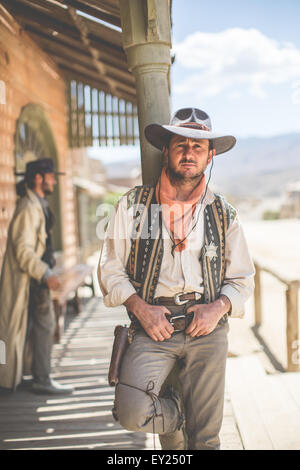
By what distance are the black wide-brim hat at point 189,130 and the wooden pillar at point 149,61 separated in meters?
0.13

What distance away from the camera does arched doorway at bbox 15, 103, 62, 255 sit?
17.9 ft

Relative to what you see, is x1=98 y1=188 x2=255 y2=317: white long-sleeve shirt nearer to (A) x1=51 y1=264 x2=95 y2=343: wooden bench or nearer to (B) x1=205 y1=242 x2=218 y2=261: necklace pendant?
(B) x1=205 y1=242 x2=218 y2=261: necklace pendant

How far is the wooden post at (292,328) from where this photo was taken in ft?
14.0

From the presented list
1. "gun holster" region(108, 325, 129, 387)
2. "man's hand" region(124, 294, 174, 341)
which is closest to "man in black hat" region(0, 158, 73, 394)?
"gun holster" region(108, 325, 129, 387)

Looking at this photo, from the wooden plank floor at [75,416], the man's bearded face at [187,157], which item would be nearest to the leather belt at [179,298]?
the man's bearded face at [187,157]

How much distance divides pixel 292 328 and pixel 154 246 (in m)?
2.71

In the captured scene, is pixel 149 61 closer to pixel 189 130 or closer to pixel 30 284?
pixel 189 130

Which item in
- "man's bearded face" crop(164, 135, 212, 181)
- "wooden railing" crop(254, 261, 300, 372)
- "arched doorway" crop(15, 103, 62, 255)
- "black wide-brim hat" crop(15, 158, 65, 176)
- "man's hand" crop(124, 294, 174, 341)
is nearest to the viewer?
"man's hand" crop(124, 294, 174, 341)

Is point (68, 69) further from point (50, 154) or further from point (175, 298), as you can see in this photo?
point (175, 298)

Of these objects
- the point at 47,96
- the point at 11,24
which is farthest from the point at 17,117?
the point at 47,96

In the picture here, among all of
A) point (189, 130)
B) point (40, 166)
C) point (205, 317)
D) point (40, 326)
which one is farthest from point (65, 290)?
point (189, 130)

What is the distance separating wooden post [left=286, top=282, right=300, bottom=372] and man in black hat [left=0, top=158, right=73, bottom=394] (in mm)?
2090

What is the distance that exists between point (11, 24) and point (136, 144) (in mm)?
3178

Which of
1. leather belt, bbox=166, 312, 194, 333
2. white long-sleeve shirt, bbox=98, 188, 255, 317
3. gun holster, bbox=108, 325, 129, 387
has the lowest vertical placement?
gun holster, bbox=108, 325, 129, 387
